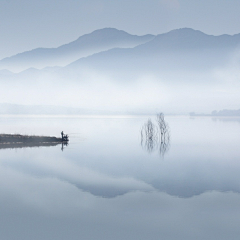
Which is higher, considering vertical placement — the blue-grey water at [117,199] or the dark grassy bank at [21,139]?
the dark grassy bank at [21,139]

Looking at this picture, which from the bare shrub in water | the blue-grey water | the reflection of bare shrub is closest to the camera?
the blue-grey water

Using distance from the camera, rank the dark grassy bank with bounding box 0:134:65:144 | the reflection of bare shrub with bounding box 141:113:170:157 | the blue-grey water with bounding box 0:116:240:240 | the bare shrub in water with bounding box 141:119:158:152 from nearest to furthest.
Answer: the blue-grey water with bounding box 0:116:240:240 < the dark grassy bank with bounding box 0:134:65:144 < the reflection of bare shrub with bounding box 141:113:170:157 < the bare shrub in water with bounding box 141:119:158:152

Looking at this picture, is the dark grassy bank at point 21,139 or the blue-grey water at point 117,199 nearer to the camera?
the blue-grey water at point 117,199

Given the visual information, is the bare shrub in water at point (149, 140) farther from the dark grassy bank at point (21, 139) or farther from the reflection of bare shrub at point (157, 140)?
the dark grassy bank at point (21, 139)

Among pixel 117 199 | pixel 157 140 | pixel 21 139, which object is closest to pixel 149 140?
pixel 157 140

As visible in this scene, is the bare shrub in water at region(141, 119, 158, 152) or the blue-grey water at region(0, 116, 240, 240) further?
the bare shrub in water at region(141, 119, 158, 152)

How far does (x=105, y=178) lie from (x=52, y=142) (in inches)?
843

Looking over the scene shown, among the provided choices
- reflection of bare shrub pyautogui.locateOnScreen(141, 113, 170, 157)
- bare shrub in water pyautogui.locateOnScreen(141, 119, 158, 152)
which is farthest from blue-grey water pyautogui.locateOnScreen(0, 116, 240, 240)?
bare shrub in water pyautogui.locateOnScreen(141, 119, 158, 152)

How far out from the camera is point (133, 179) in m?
23.4

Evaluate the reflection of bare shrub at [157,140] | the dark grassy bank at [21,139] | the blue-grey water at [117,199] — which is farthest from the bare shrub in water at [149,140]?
the dark grassy bank at [21,139]

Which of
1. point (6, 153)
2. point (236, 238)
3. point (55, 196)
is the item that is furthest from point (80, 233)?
point (6, 153)

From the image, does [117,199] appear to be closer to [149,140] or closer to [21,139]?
[21,139]

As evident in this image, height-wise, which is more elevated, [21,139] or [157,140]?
[21,139]

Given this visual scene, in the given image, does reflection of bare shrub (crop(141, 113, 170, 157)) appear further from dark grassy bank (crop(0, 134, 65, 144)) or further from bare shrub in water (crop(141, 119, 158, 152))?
dark grassy bank (crop(0, 134, 65, 144))
